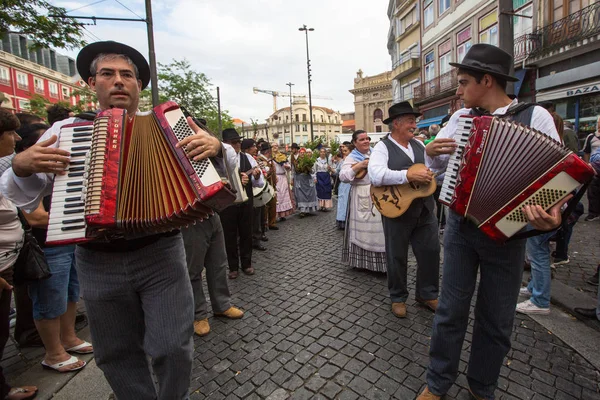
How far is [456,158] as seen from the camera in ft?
6.93

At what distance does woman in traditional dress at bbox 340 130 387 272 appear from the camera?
4.62 metres

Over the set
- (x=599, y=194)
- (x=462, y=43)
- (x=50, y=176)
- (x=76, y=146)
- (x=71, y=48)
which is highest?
(x=462, y=43)

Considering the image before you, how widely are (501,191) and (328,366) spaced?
1838 mm

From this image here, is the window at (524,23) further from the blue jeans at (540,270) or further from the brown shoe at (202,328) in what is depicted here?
the brown shoe at (202,328)

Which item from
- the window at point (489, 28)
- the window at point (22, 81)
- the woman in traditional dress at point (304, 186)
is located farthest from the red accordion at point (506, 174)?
the window at point (22, 81)

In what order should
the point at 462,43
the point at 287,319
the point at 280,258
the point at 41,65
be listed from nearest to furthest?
the point at 287,319
the point at 280,258
the point at 462,43
the point at 41,65

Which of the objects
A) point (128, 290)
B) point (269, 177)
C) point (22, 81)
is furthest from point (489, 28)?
point (22, 81)

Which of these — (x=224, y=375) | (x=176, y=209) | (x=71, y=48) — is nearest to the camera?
(x=176, y=209)

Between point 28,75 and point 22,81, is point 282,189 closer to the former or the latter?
point 22,81

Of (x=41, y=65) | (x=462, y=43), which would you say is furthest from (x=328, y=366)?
(x=41, y=65)

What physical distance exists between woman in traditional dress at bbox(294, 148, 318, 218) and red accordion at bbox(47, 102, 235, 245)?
7.89 m

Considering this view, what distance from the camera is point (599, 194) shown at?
15.9ft

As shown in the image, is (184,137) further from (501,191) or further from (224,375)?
(224,375)

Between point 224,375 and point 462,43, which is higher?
point 462,43
